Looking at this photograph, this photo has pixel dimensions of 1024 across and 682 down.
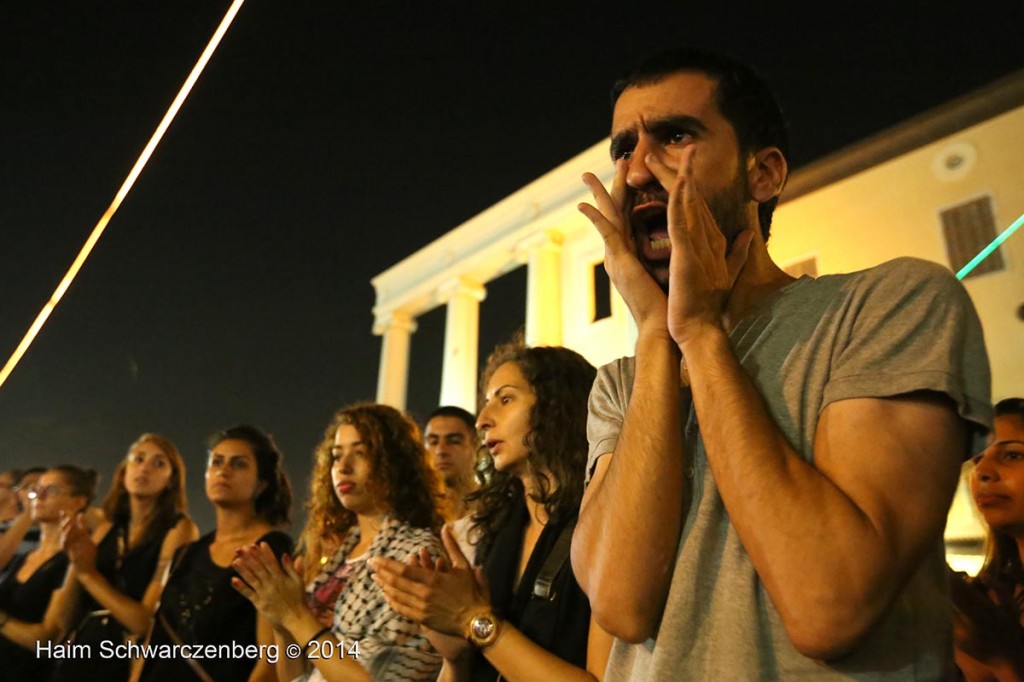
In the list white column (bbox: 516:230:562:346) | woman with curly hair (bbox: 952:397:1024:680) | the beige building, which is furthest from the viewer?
white column (bbox: 516:230:562:346)

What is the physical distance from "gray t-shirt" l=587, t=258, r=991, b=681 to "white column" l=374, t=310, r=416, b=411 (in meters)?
15.9

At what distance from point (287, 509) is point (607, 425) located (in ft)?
9.43

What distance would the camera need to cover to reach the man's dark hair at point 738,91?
4.21 feet

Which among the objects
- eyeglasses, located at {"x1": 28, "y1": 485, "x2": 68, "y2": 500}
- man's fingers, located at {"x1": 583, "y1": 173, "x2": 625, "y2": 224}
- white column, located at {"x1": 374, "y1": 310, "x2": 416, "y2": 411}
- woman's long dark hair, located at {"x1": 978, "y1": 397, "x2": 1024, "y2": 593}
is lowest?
woman's long dark hair, located at {"x1": 978, "y1": 397, "x2": 1024, "y2": 593}

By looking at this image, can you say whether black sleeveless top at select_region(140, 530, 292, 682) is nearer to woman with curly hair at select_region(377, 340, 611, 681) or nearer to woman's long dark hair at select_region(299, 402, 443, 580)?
woman's long dark hair at select_region(299, 402, 443, 580)

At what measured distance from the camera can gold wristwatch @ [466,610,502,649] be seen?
1.72 m

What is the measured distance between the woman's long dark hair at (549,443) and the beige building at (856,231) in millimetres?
6285

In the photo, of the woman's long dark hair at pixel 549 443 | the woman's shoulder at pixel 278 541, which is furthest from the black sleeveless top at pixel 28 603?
the woman's long dark hair at pixel 549 443

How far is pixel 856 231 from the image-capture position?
981 cm

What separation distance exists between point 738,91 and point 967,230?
30.4 ft

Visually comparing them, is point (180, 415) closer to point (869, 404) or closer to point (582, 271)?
point (869, 404)

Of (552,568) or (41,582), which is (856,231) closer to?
(552,568)

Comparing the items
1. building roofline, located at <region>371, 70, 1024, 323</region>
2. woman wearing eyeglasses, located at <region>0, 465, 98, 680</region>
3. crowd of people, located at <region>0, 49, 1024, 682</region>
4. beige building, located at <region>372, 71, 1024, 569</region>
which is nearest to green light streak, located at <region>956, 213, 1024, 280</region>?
beige building, located at <region>372, 71, 1024, 569</region>

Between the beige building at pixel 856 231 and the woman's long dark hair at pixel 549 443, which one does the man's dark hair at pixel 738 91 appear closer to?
the woman's long dark hair at pixel 549 443
